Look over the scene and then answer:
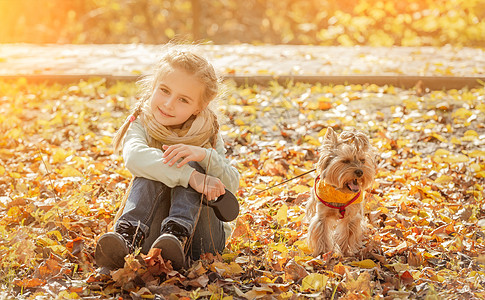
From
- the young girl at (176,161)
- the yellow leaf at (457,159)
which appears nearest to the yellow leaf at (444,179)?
the yellow leaf at (457,159)

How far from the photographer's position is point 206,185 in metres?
3.34

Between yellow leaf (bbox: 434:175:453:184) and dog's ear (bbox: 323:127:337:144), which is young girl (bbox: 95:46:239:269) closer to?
dog's ear (bbox: 323:127:337:144)

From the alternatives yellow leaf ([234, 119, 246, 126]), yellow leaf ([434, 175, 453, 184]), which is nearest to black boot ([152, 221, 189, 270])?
yellow leaf ([434, 175, 453, 184])

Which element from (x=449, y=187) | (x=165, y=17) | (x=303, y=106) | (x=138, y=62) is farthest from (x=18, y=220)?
(x=165, y=17)

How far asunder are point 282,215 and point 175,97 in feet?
4.48

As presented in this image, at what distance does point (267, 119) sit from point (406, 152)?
5.66ft

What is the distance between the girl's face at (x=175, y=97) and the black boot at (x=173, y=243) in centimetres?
67

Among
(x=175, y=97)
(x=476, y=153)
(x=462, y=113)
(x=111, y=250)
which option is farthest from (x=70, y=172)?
(x=462, y=113)

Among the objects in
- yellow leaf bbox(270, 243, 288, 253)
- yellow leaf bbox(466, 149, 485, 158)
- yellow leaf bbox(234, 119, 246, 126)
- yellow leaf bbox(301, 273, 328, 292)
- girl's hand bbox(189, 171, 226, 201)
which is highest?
yellow leaf bbox(234, 119, 246, 126)

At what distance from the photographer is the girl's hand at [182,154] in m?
3.29

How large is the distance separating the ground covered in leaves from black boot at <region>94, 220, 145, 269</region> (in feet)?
0.26

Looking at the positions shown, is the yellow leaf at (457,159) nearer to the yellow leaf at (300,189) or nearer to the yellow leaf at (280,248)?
the yellow leaf at (300,189)

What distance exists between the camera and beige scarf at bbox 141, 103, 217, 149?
354 cm

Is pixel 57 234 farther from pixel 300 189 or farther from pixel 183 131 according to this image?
pixel 300 189
